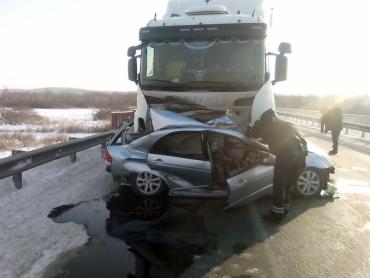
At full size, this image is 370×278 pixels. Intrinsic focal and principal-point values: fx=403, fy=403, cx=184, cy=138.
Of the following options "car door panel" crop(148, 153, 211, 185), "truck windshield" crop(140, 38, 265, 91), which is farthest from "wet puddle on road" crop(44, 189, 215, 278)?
A: "truck windshield" crop(140, 38, 265, 91)

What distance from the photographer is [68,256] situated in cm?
436

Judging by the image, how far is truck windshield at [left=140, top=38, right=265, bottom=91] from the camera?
7676mm

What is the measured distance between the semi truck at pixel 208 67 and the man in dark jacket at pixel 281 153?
1211 mm

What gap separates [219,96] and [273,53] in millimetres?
1560

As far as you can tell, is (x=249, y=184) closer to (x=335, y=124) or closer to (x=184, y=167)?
(x=184, y=167)

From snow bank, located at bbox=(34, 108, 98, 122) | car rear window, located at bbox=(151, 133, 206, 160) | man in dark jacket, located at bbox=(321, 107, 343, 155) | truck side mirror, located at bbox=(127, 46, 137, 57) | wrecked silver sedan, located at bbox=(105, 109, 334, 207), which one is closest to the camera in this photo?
wrecked silver sedan, located at bbox=(105, 109, 334, 207)

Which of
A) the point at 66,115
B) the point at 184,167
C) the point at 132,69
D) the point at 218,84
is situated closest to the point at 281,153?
the point at 184,167

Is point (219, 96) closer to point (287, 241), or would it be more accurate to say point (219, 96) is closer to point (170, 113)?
point (170, 113)

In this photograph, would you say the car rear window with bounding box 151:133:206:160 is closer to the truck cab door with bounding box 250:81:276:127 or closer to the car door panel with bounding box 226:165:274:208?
the car door panel with bounding box 226:165:274:208

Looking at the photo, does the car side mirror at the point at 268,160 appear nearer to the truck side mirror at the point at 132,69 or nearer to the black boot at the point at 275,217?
the black boot at the point at 275,217

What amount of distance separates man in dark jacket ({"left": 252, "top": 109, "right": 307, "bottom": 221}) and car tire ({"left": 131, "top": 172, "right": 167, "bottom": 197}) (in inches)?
71.9

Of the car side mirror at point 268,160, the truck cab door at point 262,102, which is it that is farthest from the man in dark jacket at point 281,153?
the truck cab door at point 262,102

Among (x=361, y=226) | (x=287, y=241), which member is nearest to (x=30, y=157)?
(x=287, y=241)

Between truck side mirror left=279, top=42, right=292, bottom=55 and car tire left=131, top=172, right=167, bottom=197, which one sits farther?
truck side mirror left=279, top=42, right=292, bottom=55
